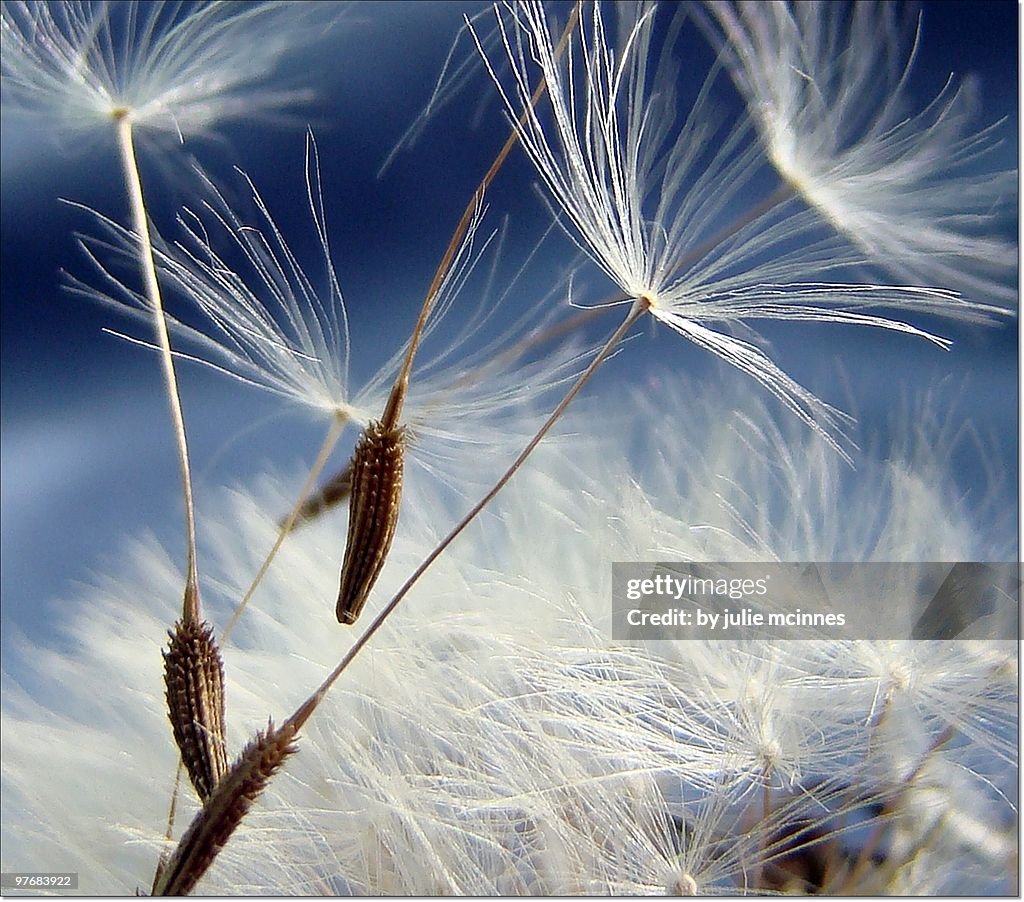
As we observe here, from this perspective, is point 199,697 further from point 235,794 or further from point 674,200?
point 674,200

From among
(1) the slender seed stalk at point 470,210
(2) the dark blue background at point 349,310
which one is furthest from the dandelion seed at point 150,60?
(1) the slender seed stalk at point 470,210

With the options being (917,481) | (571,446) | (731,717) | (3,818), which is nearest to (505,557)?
(571,446)

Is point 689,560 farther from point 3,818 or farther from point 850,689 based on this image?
point 3,818

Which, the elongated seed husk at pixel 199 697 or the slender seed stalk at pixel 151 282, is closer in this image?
the elongated seed husk at pixel 199 697

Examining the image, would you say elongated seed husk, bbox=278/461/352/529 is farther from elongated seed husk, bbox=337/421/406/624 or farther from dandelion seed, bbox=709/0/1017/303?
dandelion seed, bbox=709/0/1017/303

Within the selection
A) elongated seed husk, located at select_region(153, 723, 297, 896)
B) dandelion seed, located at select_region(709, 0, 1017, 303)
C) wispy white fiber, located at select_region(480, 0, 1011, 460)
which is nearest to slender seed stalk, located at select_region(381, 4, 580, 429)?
wispy white fiber, located at select_region(480, 0, 1011, 460)

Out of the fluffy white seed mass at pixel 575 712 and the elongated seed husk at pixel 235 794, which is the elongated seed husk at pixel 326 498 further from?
the elongated seed husk at pixel 235 794

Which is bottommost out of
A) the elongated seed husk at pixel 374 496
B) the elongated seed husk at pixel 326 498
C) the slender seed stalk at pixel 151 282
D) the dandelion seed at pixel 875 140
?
the elongated seed husk at pixel 374 496
